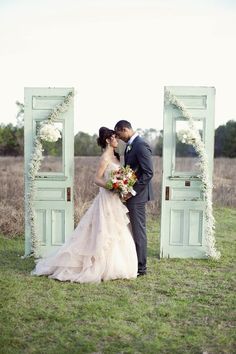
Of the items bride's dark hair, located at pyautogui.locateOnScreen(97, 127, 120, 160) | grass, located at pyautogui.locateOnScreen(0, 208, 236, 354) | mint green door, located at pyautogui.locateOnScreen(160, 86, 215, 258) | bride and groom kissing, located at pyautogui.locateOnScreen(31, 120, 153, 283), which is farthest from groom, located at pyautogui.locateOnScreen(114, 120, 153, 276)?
mint green door, located at pyautogui.locateOnScreen(160, 86, 215, 258)

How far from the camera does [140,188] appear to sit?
6426 mm

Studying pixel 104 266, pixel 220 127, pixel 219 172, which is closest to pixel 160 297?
pixel 104 266

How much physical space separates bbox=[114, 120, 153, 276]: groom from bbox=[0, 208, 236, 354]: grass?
502 millimetres

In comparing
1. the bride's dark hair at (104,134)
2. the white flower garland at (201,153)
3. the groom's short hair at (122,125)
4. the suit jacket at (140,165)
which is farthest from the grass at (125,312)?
the groom's short hair at (122,125)

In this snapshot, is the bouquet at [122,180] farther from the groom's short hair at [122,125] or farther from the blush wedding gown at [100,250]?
the groom's short hair at [122,125]

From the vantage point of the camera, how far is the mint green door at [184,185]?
287 inches

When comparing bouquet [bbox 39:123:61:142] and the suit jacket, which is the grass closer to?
the suit jacket

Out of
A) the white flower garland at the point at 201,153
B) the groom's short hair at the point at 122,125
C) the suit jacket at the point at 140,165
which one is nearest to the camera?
the suit jacket at the point at 140,165

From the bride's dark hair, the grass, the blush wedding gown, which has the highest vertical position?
the bride's dark hair

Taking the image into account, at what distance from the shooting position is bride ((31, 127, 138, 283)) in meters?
6.18

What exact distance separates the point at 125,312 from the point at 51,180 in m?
3.11

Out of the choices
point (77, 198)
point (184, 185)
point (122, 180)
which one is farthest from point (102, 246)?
point (77, 198)

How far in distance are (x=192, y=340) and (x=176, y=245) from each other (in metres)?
3.36

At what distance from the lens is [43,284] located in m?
5.93
